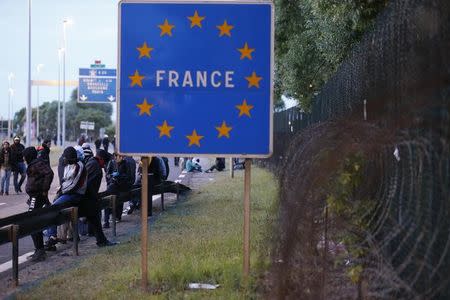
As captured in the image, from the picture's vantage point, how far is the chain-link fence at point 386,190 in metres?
3.49

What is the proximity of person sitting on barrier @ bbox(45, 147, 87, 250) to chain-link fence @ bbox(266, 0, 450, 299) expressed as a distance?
5.57m

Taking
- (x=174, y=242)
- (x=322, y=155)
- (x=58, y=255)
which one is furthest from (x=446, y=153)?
(x=58, y=255)

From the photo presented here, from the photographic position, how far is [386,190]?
173 inches

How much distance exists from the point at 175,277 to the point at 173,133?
151cm

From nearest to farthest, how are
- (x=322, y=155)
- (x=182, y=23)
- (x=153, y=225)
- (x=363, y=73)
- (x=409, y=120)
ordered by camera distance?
1. (x=409, y=120)
2. (x=322, y=155)
3. (x=363, y=73)
4. (x=182, y=23)
5. (x=153, y=225)

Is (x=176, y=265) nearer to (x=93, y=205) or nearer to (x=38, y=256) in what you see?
(x=38, y=256)

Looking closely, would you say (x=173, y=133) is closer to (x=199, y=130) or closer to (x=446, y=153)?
(x=199, y=130)

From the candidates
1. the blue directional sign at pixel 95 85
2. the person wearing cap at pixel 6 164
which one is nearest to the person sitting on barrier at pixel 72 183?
the person wearing cap at pixel 6 164

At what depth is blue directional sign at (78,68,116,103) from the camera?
37000 millimetres

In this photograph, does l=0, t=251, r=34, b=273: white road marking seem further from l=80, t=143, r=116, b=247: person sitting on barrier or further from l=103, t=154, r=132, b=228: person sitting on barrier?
l=103, t=154, r=132, b=228: person sitting on barrier

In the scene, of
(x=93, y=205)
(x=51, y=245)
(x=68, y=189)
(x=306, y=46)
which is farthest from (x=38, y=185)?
(x=306, y=46)

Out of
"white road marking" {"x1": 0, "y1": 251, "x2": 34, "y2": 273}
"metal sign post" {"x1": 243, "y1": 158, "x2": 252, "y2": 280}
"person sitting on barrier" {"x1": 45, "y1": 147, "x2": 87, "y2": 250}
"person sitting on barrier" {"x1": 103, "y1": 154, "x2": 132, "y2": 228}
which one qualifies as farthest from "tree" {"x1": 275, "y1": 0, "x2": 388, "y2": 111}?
"white road marking" {"x1": 0, "y1": 251, "x2": 34, "y2": 273}

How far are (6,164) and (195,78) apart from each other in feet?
52.0

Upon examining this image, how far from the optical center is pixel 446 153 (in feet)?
10.7
